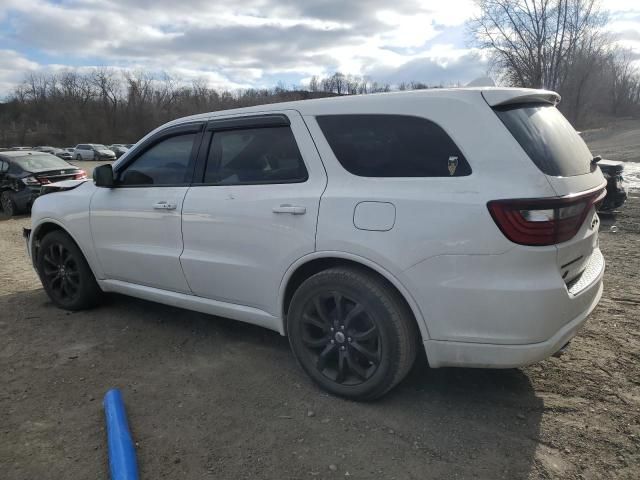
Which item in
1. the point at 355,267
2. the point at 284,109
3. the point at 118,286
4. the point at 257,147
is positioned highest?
the point at 284,109

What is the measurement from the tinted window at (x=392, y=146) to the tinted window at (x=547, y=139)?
33cm

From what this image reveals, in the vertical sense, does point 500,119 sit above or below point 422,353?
above

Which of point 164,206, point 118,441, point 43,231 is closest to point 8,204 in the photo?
point 43,231

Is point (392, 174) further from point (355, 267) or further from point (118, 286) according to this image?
point (118, 286)

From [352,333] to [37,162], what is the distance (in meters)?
12.1

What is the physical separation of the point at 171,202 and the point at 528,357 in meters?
2.63

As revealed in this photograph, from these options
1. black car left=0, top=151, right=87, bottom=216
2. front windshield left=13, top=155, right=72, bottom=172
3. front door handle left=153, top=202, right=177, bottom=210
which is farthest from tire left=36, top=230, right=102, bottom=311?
front windshield left=13, top=155, right=72, bottom=172

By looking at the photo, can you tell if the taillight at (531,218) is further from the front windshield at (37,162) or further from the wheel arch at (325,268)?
the front windshield at (37,162)

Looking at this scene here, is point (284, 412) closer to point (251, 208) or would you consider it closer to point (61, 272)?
point (251, 208)

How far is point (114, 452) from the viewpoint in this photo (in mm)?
2475

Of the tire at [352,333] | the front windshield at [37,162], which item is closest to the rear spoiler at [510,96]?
the tire at [352,333]

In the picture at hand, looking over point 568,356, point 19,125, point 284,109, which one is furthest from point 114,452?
point 19,125

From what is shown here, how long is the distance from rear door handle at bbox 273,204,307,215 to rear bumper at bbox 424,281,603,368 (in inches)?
41.4

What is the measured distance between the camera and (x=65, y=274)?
468 centimetres
